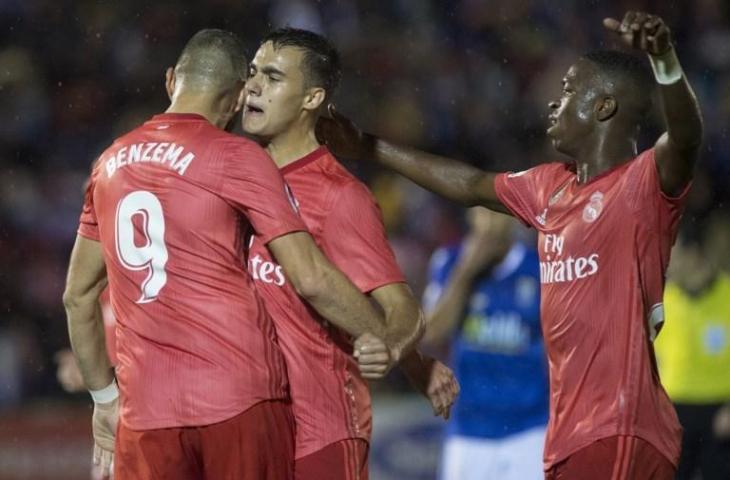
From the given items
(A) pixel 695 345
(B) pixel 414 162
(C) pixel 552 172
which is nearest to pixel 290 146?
(B) pixel 414 162

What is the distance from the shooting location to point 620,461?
16.9ft

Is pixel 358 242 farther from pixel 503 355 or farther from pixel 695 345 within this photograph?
pixel 695 345

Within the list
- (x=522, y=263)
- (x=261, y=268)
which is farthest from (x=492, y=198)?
(x=522, y=263)

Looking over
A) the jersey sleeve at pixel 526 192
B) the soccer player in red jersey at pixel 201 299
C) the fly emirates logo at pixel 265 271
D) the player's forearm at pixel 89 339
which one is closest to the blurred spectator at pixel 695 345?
the jersey sleeve at pixel 526 192

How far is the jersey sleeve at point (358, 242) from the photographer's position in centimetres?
532

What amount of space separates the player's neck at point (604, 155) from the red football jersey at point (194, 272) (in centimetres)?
116

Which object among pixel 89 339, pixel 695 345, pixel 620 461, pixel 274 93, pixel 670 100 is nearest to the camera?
pixel 670 100

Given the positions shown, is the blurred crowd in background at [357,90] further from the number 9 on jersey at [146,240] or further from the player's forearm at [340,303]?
the player's forearm at [340,303]

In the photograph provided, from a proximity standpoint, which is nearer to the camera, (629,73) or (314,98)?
(629,73)

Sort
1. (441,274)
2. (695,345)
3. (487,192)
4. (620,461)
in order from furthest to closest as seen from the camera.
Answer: (695,345), (441,274), (487,192), (620,461)

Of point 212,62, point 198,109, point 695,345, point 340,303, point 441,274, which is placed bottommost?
point 695,345

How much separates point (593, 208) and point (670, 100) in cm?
62

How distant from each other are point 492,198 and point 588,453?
115 centimetres

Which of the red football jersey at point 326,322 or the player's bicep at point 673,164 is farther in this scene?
the red football jersey at point 326,322
